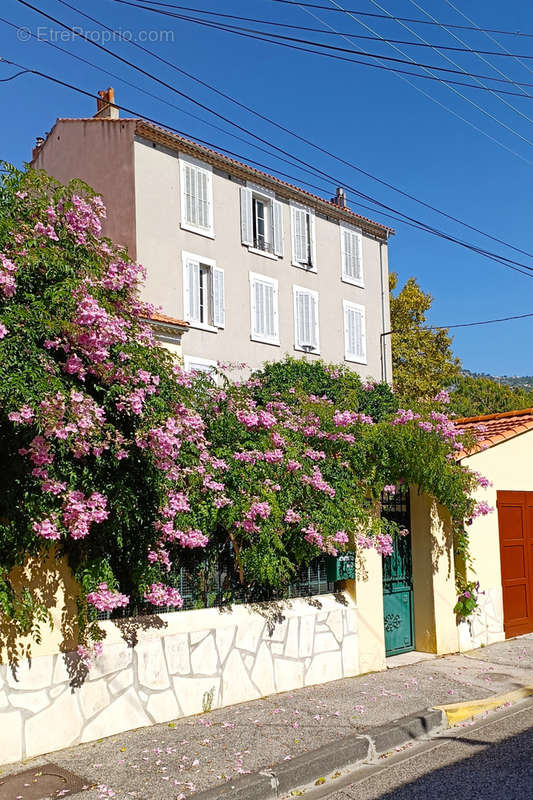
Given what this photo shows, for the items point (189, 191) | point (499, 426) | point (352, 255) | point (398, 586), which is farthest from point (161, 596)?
point (352, 255)

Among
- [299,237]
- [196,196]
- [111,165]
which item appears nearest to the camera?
[111,165]

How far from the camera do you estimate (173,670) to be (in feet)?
22.9

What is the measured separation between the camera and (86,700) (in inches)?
247

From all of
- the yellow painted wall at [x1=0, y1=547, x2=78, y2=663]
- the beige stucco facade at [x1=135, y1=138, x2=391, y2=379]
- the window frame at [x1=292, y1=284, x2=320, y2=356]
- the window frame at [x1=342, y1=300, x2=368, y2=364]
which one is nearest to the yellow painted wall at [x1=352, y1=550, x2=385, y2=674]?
the yellow painted wall at [x1=0, y1=547, x2=78, y2=663]

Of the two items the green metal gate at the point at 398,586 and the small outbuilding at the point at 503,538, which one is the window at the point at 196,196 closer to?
the small outbuilding at the point at 503,538

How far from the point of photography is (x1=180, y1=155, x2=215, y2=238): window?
22.4 metres

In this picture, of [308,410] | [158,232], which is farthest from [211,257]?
[308,410]

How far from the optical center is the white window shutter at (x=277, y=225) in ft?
82.9

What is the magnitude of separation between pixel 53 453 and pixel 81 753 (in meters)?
2.39

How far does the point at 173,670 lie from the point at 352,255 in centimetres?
2287

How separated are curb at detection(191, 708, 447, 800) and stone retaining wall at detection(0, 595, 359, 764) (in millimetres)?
1478

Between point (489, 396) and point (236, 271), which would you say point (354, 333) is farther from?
point (489, 396)

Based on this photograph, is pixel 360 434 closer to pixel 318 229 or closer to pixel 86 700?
pixel 86 700

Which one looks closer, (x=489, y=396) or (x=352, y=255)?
(x=352, y=255)
